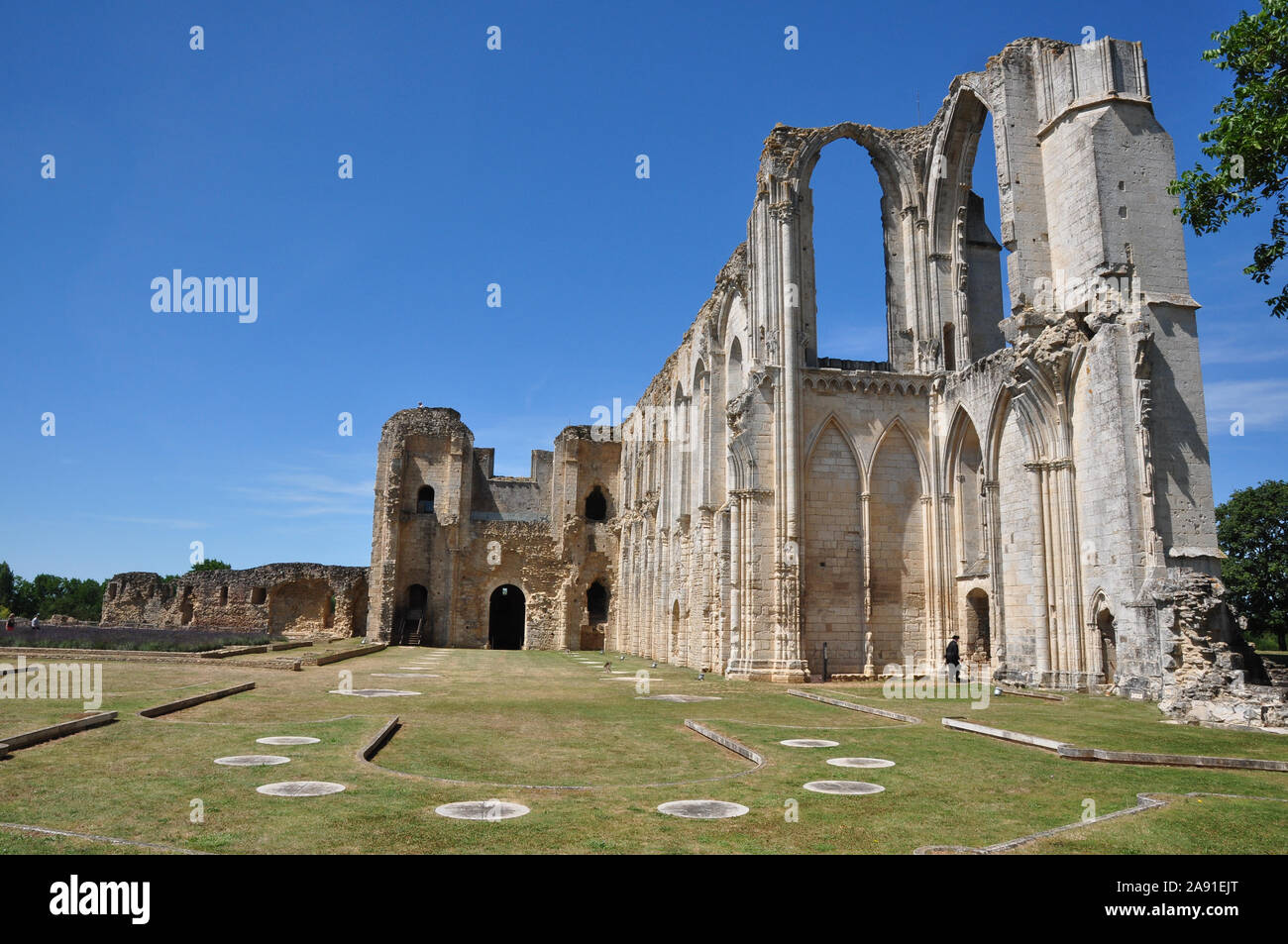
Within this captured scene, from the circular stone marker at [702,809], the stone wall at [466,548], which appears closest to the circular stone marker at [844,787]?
the circular stone marker at [702,809]

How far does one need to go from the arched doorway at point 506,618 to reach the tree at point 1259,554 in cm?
3355

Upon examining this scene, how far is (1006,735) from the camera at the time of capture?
9320 millimetres

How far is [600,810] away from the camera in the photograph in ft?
18.2

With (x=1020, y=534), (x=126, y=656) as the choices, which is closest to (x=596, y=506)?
(x=126, y=656)

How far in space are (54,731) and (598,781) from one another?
17.7 feet

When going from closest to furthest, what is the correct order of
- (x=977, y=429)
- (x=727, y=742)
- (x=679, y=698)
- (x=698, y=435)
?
(x=727, y=742)
(x=679, y=698)
(x=977, y=429)
(x=698, y=435)

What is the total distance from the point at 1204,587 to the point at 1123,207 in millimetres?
7437

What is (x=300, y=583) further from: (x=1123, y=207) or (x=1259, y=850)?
(x=1259, y=850)

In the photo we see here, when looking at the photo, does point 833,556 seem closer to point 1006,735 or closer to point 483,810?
point 1006,735

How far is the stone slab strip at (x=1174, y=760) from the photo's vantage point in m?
7.67

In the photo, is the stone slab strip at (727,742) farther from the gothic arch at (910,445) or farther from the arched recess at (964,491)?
the arched recess at (964,491)

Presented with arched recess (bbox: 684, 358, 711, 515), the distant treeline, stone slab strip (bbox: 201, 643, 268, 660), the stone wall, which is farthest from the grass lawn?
the distant treeline

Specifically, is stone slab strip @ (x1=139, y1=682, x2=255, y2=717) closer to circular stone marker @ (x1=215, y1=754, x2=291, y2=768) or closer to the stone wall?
circular stone marker @ (x1=215, y1=754, x2=291, y2=768)
